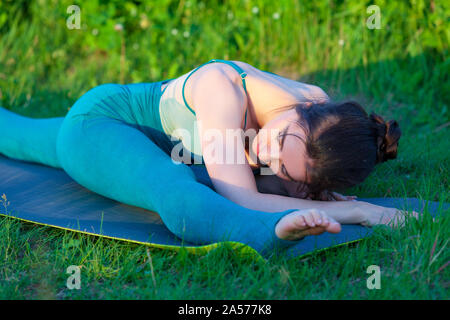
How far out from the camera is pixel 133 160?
2.04 m

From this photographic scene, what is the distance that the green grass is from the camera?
5.34 ft

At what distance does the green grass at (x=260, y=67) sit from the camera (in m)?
1.63

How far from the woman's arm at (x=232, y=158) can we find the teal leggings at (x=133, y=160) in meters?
0.12

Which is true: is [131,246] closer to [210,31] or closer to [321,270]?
[321,270]

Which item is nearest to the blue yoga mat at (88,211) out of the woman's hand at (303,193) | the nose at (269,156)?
the woman's hand at (303,193)

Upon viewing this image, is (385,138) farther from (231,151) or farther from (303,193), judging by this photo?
(231,151)

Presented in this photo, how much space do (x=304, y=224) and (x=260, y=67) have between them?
270 cm

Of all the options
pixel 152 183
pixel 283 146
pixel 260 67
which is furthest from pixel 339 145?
pixel 260 67

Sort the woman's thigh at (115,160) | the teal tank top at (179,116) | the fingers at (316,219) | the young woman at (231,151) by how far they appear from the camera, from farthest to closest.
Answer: the teal tank top at (179,116) → the woman's thigh at (115,160) → the young woman at (231,151) → the fingers at (316,219)

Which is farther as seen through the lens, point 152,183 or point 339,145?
point 152,183

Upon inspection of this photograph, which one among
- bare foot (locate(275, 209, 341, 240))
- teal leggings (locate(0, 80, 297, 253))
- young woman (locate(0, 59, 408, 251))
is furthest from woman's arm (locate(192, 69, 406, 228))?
bare foot (locate(275, 209, 341, 240))

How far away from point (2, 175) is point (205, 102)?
1.20 metres

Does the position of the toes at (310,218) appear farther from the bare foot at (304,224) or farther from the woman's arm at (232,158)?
the woman's arm at (232,158)

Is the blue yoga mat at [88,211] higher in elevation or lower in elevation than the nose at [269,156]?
→ lower
